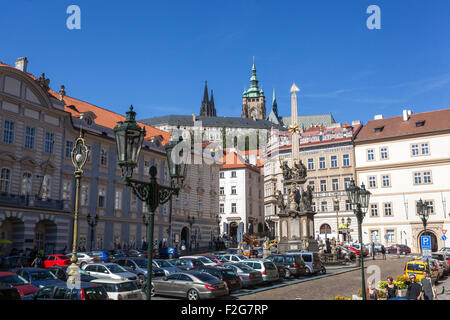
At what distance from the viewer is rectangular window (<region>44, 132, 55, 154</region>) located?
37875 millimetres

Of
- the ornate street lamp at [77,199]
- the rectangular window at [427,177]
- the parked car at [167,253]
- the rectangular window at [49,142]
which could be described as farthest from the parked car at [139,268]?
the rectangular window at [427,177]

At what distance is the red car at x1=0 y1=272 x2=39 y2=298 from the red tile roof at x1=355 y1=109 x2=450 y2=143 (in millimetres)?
54118

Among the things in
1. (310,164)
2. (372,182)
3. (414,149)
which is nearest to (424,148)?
(414,149)

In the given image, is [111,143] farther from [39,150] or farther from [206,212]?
[206,212]

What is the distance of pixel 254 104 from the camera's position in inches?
7495

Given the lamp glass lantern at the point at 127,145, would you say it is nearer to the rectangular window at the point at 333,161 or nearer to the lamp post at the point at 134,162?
the lamp post at the point at 134,162

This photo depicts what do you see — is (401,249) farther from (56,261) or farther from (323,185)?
(56,261)

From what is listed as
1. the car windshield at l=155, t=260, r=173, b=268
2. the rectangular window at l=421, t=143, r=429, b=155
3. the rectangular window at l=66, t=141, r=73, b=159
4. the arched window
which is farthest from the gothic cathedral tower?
the car windshield at l=155, t=260, r=173, b=268

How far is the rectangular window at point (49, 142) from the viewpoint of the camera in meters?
37.9

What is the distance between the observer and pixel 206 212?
58969 millimetres

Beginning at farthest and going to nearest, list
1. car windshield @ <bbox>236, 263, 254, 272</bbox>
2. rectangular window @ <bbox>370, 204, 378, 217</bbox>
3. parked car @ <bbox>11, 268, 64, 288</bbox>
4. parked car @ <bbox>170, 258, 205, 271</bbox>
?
rectangular window @ <bbox>370, 204, 378, 217</bbox> < parked car @ <bbox>170, 258, 205, 271</bbox> < car windshield @ <bbox>236, 263, 254, 272</bbox> < parked car @ <bbox>11, 268, 64, 288</bbox>

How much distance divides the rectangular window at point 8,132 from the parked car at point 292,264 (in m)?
23.0

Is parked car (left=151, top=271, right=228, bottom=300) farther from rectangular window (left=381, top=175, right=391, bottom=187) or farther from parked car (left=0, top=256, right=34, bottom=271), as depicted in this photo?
rectangular window (left=381, top=175, right=391, bottom=187)
